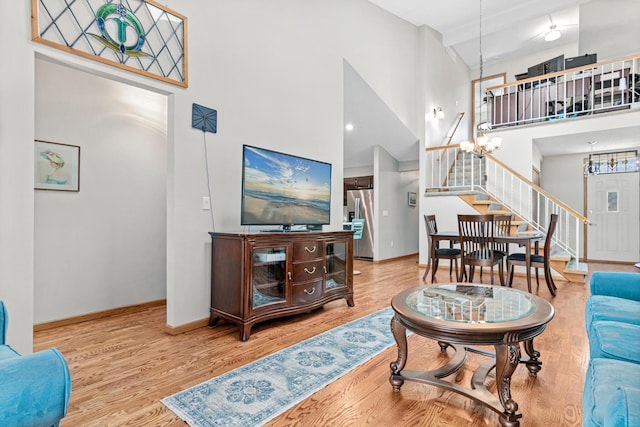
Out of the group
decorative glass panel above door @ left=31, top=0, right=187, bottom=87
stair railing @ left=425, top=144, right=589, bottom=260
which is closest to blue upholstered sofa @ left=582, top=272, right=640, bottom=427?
decorative glass panel above door @ left=31, top=0, right=187, bottom=87

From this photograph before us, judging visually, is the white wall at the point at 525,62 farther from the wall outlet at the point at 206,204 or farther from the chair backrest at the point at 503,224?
the wall outlet at the point at 206,204

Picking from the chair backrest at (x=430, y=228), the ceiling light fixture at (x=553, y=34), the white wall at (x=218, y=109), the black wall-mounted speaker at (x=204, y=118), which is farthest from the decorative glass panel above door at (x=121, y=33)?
the ceiling light fixture at (x=553, y=34)

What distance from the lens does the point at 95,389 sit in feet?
6.12

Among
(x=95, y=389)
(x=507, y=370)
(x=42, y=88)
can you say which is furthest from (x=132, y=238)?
(x=507, y=370)

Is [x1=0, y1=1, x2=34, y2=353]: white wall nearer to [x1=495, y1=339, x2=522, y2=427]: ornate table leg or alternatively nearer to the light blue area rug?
the light blue area rug

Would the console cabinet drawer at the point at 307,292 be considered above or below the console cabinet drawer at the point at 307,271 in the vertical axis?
below

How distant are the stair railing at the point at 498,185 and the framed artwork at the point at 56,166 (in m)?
5.46

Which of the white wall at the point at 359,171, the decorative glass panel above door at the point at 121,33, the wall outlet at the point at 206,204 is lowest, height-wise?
the wall outlet at the point at 206,204

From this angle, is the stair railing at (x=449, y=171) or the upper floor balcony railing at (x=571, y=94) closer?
the upper floor balcony railing at (x=571, y=94)

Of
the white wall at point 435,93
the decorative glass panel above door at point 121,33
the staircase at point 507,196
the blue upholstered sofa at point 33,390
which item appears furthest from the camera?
the white wall at point 435,93

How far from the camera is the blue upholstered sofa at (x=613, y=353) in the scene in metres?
0.77

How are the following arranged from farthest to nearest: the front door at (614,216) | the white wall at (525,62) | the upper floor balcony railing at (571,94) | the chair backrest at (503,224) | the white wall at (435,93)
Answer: the white wall at (525,62), the front door at (614,216), the white wall at (435,93), the upper floor balcony railing at (571,94), the chair backrest at (503,224)

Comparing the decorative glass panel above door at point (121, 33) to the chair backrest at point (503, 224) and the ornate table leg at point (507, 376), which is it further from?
the chair backrest at point (503, 224)

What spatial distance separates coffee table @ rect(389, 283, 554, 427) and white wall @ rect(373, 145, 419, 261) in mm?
4641
